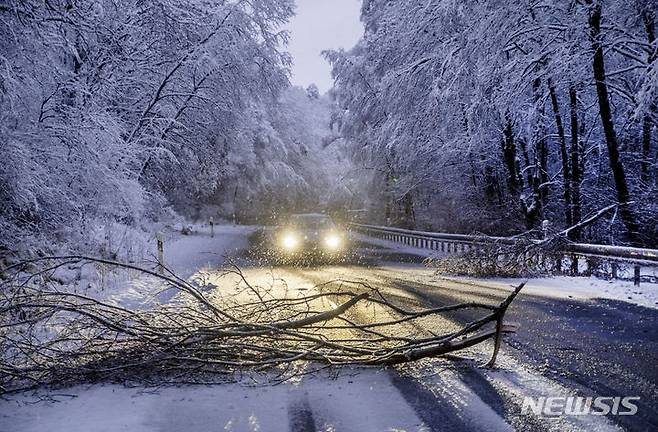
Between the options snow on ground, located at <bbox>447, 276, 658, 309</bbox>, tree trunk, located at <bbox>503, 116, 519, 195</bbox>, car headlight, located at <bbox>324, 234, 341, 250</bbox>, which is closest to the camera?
snow on ground, located at <bbox>447, 276, 658, 309</bbox>

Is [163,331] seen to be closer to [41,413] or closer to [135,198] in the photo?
[41,413]

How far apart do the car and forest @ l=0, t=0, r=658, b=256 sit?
223 inches

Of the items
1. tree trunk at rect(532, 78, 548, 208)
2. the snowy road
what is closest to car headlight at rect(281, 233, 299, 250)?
tree trunk at rect(532, 78, 548, 208)

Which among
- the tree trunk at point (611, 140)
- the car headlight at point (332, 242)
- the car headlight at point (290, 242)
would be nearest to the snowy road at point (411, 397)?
the tree trunk at point (611, 140)

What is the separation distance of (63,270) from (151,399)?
7723 millimetres

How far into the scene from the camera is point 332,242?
28.9 metres

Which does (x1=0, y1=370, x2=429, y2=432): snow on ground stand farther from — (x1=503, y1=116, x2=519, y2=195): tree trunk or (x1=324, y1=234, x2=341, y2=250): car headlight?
(x1=324, y1=234, x2=341, y2=250): car headlight

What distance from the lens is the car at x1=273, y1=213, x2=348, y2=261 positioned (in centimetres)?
2162

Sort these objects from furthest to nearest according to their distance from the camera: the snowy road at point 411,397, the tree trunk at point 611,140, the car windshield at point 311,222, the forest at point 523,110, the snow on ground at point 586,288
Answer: the car windshield at point 311,222 → the forest at point 523,110 → the tree trunk at point 611,140 → the snow on ground at point 586,288 → the snowy road at point 411,397

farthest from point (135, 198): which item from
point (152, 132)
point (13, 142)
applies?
point (152, 132)

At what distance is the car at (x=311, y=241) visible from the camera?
21625 millimetres

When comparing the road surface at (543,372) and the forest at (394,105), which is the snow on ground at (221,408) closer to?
the road surface at (543,372)

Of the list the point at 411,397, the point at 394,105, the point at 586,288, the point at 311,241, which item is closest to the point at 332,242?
the point at 311,241

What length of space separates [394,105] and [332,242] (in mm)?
9481
